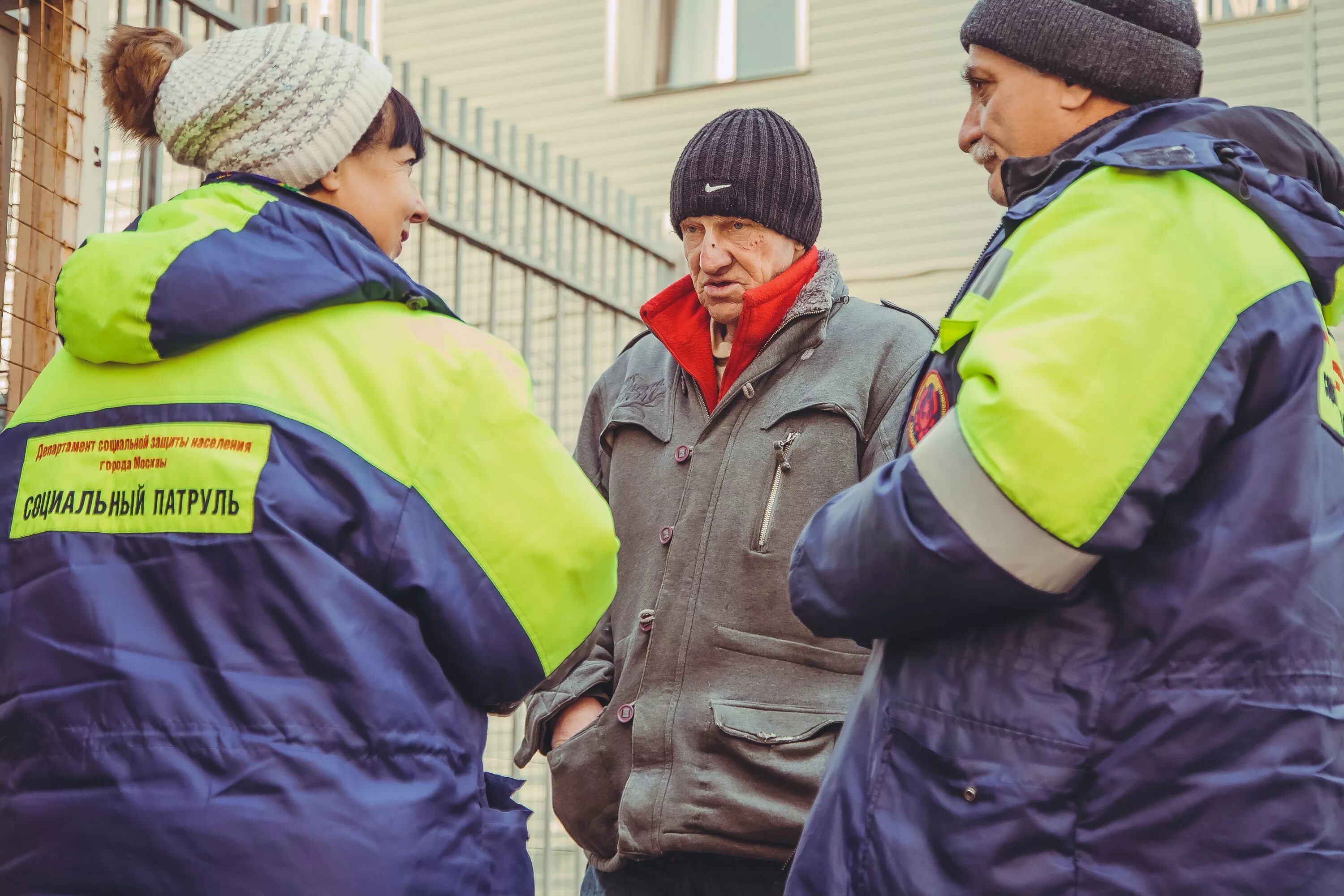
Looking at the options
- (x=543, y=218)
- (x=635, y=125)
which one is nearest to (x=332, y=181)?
(x=543, y=218)

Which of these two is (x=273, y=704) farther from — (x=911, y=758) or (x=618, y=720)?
(x=618, y=720)

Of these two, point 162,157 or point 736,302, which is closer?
point 736,302

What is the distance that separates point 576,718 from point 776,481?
2.14 feet

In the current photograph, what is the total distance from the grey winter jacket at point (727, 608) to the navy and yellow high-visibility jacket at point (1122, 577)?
1032mm

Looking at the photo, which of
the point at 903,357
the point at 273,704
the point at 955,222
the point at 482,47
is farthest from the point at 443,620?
the point at 482,47

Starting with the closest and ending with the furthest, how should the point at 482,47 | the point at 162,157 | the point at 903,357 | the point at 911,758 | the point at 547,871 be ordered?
the point at 911,758
the point at 903,357
the point at 162,157
the point at 547,871
the point at 482,47

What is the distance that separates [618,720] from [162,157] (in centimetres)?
242

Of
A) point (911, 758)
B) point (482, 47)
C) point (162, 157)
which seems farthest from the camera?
point (482, 47)

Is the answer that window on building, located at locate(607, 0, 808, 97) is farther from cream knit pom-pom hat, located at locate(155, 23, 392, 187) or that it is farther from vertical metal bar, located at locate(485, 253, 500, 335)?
cream knit pom-pom hat, located at locate(155, 23, 392, 187)

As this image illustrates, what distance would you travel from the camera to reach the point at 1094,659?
6.16 feet

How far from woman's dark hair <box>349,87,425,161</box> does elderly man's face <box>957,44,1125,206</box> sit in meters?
0.96

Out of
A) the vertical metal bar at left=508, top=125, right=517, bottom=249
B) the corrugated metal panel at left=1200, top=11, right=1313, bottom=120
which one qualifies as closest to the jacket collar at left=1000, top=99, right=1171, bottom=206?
the vertical metal bar at left=508, top=125, right=517, bottom=249

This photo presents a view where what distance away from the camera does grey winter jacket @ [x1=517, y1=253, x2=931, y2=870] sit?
302cm

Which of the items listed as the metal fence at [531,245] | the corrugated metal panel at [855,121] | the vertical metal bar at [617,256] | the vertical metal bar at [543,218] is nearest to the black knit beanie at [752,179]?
the metal fence at [531,245]
